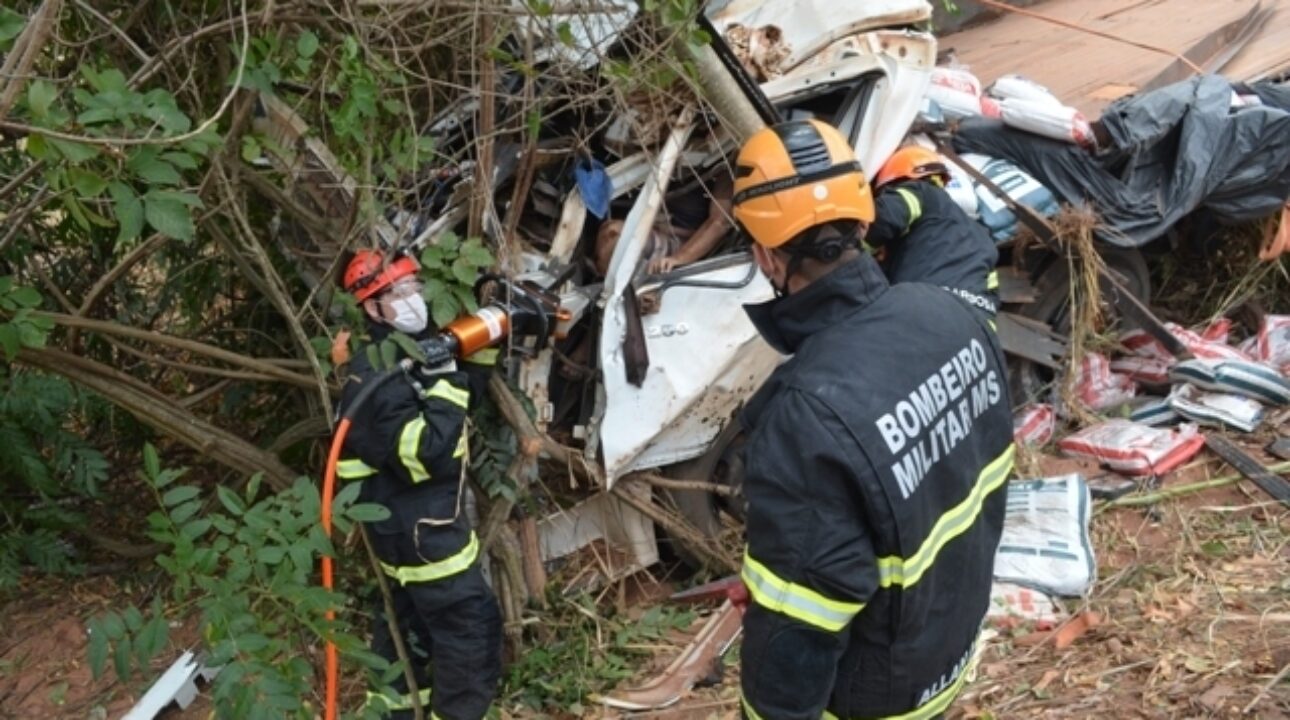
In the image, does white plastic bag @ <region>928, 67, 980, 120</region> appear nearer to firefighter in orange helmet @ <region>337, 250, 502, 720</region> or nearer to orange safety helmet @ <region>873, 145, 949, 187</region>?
orange safety helmet @ <region>873, 145, 949, 187</region>

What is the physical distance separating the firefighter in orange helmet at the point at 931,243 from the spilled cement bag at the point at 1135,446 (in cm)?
133

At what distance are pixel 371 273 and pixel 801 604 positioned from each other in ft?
6.82

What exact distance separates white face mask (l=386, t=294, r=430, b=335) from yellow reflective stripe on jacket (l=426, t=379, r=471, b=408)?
0.65ft

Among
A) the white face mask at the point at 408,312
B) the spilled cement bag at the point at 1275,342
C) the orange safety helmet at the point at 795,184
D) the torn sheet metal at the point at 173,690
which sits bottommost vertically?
the spilled cement bag at the point at 1275,342

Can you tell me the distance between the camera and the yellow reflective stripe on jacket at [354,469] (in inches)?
153

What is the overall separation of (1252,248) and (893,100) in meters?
2.62

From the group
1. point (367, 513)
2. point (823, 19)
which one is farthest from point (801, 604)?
point (823, 19)

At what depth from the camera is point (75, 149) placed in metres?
2.35

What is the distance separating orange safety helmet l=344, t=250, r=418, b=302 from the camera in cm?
381

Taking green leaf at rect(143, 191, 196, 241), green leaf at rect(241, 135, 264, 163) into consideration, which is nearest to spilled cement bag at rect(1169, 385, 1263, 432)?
green leaf at rect(241, 135, 264, 163)

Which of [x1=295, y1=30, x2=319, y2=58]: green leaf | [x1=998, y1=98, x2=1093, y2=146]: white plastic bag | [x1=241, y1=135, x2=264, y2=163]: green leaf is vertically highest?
[x1=295, y1=30, x2=319, y2=58]: green leaf

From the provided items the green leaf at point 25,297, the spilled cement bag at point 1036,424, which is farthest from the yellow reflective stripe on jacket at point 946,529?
the spilled cement bag at point 1036,424

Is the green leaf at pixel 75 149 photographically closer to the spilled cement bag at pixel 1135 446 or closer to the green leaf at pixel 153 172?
the green leaf at pixel 153 172

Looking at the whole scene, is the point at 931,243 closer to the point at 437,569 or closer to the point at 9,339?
the point at 437,569
